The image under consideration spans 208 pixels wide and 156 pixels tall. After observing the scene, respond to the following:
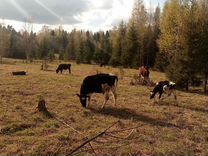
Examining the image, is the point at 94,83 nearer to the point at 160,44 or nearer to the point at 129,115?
the point at 129,115

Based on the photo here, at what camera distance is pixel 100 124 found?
10523 millimetres

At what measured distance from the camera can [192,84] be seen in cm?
2522

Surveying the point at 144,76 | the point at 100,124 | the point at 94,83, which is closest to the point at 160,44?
the point at 144,76

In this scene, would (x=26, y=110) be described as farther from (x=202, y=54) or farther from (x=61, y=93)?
(x=202, y=54)

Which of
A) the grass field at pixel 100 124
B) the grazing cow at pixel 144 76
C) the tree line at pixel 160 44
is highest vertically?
the tree line at pixel 160 44

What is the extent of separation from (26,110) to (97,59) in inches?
1948

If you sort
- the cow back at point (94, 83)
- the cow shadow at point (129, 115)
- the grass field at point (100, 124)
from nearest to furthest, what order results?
the grass field at point (100, 124) → the cow shadow at point (129, 115) → the cow back at point (94, 83)

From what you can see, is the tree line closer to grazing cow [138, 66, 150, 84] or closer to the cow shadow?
grazing cow [138, 66, 150, 84]

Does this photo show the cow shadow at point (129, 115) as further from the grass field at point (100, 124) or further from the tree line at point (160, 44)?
the tree line at point (160, 44)

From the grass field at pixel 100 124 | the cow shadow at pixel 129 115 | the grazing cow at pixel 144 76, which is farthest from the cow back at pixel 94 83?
the grazing cow at pixel 144 76

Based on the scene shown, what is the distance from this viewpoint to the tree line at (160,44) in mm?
23875

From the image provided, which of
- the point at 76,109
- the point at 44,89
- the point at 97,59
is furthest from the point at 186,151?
the point at 97,59

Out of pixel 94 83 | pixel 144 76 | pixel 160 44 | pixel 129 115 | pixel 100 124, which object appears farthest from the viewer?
pixel 160 44

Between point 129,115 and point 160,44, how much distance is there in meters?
23.9
